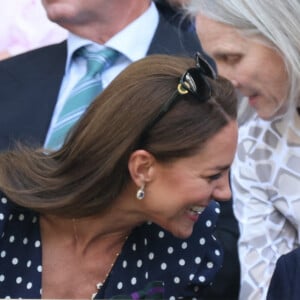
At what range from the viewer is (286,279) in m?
1.56

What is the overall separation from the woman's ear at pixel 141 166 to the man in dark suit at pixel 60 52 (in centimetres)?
53

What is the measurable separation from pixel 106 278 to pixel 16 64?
76 centimetres

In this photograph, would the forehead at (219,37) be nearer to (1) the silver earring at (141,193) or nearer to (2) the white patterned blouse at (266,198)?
(2) the white patterned blouse at (266,198)

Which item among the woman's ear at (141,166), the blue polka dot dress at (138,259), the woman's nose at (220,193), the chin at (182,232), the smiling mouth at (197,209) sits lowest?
the blue polka dot dress at (138,259)

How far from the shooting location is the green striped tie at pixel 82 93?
2.15m

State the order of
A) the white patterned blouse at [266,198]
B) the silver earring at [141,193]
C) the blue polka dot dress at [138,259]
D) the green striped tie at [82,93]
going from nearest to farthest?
the silver earring at [141,193] < the blue polka dot dress at [138,259] < the white patterned blouse at [266,198] < the green striped tie at [82,93]

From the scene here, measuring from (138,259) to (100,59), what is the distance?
0.64 m

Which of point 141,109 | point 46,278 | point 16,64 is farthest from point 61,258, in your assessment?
point 16,64

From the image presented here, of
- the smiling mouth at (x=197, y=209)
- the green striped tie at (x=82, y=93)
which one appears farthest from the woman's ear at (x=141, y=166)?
the green striped tie at (x=82, y=93)

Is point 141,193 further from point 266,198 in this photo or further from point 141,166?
point 266,198

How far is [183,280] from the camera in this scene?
1.81m

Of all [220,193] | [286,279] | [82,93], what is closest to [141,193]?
[220,193]

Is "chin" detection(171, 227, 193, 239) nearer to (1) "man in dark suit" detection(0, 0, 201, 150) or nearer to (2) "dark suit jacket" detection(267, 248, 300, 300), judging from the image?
(2) "dark suit jacket" detection(267, 248, 300, 300)

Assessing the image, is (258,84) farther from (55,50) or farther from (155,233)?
(55,50)
